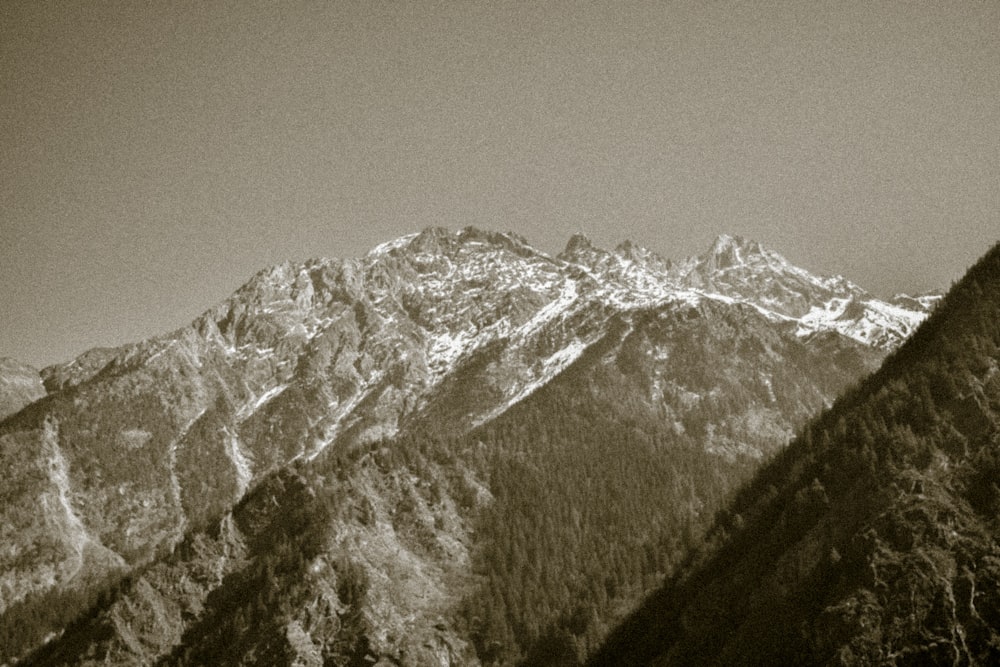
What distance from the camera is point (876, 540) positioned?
118750 mm

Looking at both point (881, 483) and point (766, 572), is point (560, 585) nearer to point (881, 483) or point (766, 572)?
point (766, 572)

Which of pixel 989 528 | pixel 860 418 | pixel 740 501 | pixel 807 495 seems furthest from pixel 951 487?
pixel 740 501

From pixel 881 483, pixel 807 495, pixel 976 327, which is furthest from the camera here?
pixel 976 327

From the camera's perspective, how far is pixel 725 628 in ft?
438

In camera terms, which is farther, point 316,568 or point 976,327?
point 316,568

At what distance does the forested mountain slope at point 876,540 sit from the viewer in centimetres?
10700

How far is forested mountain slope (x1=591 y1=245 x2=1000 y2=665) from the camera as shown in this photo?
107 metres

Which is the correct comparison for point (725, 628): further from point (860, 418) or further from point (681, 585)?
point (860, 418)

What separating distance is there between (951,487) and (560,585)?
97877 mm

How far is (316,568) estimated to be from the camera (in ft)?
588

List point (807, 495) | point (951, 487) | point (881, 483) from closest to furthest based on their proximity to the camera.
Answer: point (951, 487) < point (881, 483) < point (807, 495)

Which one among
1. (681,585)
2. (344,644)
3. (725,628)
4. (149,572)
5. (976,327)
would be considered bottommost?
(725,628)

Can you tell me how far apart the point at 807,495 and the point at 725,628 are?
31.0 m

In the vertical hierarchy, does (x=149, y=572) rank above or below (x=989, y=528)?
above
